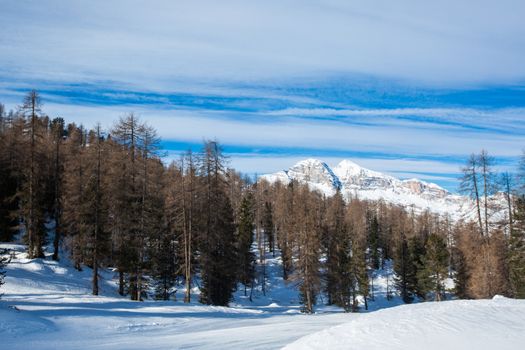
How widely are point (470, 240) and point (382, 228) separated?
54037mm

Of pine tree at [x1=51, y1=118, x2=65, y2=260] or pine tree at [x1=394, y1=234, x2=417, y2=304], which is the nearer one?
pine tree at [x1=51, y1=118, x2=65, y2=260]

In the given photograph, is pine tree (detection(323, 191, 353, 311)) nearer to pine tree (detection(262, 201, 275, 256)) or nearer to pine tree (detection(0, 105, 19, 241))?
pine tree (detection(262, 201, 275, 256))

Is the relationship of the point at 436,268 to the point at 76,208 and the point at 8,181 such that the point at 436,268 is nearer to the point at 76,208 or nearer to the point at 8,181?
the point at 76,208

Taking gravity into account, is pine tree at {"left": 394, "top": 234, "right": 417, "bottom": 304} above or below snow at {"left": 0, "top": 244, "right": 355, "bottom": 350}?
below

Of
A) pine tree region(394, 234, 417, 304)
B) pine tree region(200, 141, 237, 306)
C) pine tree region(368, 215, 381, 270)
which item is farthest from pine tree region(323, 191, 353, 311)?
pine tree region(368, 215, 381, 270)

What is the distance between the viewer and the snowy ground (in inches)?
352

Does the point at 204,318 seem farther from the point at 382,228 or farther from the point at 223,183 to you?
the point at 382,228

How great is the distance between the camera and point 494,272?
1310 inches

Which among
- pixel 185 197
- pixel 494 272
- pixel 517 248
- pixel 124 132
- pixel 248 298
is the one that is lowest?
pixel 248 298

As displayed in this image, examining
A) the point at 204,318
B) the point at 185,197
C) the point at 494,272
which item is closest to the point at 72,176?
the point at 185,197

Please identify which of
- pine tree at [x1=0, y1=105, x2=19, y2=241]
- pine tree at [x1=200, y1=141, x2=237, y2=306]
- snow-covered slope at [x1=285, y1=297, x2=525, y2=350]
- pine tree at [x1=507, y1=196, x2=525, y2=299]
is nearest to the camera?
snow-covered slope at [x1=285, y1=297, x2=525, y2=350]

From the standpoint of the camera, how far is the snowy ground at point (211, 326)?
29.3 feet

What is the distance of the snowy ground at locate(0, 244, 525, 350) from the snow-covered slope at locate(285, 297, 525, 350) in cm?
2

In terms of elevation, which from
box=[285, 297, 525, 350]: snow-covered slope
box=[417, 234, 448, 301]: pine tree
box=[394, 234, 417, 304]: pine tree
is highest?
box=[285, 297, 525, 350]: snow-covered slope
